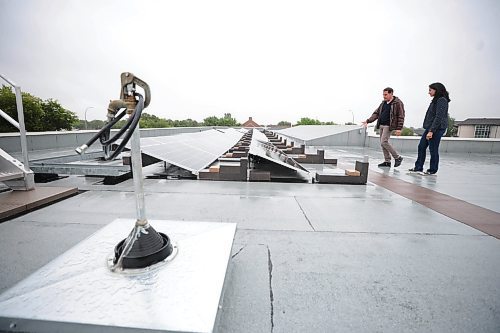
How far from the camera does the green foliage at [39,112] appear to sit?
20578mm

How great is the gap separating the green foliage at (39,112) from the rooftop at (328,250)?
24.2 meters

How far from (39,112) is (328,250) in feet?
92.8

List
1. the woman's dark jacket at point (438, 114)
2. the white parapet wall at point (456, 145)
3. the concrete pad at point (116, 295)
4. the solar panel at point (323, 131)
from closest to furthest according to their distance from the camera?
1. the concrete pad at point (116, 295)
2. the woman's dark jacket at point (438, 114)
3. the white parapet wall at point (456, 145)
4. the solar panel at point (323, 131)

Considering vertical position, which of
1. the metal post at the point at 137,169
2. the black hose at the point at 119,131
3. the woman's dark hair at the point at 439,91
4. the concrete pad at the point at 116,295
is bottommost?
the concrete pad at the point at 116,295

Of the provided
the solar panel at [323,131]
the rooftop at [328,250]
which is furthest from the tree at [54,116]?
the rooftop at [328,250]

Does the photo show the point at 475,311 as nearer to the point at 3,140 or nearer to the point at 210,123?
the point at 3,140

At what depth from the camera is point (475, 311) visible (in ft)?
4.27

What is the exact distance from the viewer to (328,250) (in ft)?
6.35

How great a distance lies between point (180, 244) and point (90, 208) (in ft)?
6.00

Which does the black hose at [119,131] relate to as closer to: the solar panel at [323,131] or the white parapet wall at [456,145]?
the white parapet wall at [456,145]

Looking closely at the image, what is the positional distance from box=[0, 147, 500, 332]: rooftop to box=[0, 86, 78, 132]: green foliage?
2416 centimetres

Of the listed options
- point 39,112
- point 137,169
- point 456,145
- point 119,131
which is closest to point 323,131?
point 456,145

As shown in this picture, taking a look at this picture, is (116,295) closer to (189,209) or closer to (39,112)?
(189,209)

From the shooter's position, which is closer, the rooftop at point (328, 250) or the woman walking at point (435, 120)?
the rooftop at point (328, 250)
